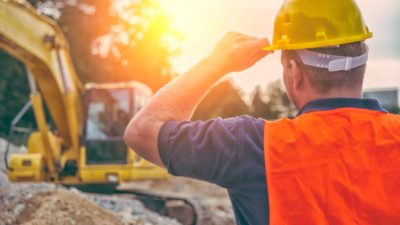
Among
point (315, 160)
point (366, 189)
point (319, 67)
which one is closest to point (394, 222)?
point (366, 189)

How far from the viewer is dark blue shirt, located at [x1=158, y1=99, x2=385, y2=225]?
178 centimetres

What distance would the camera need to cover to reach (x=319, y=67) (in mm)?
1844

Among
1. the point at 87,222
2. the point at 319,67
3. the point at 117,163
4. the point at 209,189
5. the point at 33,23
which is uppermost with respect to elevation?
the point at 319,67

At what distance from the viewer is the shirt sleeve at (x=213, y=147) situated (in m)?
1.78

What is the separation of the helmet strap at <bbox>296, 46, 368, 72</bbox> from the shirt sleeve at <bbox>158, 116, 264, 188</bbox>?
0.22m

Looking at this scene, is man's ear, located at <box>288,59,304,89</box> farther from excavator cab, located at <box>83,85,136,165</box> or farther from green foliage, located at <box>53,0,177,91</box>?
green foliage, located at <box>53,0,177,91</box>

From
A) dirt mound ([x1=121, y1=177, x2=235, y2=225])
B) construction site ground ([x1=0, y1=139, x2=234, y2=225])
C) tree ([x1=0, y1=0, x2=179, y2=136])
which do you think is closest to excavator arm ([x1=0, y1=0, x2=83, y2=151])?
construction site ground ([x1=0, y1=139, x2=234, y2=225])

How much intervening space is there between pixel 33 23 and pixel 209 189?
9727 millimetres

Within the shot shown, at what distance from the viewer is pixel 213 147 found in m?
1.78

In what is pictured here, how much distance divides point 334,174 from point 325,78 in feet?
Result: 0.96

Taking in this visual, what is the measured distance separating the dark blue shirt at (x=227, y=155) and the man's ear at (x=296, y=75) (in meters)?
0.11

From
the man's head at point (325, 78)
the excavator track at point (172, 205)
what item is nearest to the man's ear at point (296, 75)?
the man's head at point (325, 78)

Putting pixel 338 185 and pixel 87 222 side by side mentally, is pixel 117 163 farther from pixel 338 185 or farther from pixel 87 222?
pixel 338 185

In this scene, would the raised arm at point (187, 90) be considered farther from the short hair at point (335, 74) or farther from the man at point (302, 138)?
the short hair at point (335, 74)
